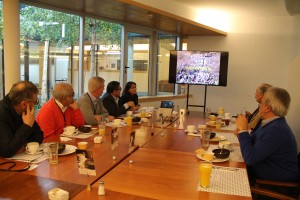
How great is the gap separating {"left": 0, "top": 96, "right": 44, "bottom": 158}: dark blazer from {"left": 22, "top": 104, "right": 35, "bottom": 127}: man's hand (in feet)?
0.12

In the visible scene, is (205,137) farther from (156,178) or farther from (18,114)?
(18,114)

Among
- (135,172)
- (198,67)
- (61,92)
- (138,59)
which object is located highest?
(138,59)

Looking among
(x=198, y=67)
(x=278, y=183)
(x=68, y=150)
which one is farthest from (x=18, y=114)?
(x=198, y=67)

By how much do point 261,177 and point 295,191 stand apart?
0.24 m

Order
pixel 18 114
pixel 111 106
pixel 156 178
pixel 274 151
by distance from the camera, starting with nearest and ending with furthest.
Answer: pixel 156 178
pixel 274 151
pixel 18 114
pixel 111 106

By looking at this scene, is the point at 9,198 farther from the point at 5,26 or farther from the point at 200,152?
the point at 5,26

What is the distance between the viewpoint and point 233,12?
20.3 ft

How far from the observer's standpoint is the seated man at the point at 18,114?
1.95 metres

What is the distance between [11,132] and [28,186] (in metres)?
0.72

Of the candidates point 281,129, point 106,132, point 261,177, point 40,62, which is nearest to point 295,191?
point 261,177

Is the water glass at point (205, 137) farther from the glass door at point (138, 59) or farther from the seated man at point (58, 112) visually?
the glass door at point (138, 59)

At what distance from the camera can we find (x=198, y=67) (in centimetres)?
611

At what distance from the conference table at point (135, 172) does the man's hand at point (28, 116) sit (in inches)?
11.7

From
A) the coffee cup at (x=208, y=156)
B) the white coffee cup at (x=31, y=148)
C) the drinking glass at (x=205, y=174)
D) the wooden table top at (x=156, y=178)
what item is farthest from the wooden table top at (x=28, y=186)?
the coffee cup at (x=208, y=156)
